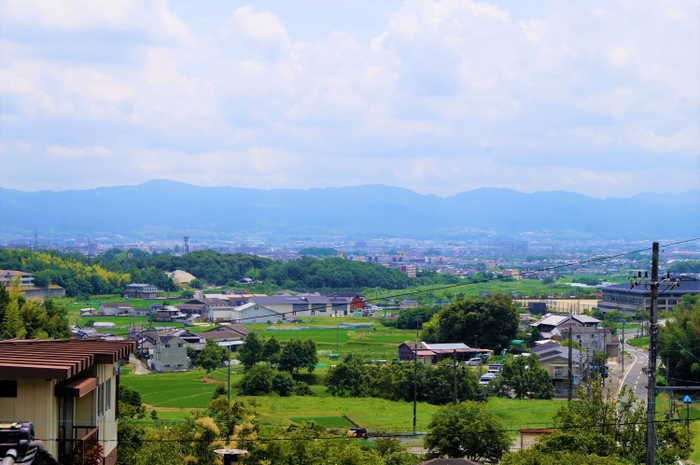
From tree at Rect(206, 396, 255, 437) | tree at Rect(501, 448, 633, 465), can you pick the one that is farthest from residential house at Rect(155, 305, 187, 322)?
tree at Rect(501, 448, 633, 465)

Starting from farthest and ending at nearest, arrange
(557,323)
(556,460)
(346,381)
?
(557,323) → (346,381) → (556,460)

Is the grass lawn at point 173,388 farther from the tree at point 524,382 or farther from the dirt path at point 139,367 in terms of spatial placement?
the tree at point 524,382

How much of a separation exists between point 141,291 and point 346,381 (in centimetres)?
3720

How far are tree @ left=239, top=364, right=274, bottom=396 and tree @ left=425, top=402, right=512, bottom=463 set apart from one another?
8.54 meters

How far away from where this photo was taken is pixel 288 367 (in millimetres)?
24578

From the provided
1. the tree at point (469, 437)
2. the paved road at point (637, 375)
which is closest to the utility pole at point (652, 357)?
the tree at point (469, 437)

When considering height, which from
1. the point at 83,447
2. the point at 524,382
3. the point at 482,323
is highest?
the point at 83,447

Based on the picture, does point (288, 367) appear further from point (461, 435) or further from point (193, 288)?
point (193, 288)

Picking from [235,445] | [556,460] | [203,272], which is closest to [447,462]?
[556,460]

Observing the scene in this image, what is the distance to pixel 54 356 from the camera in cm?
548

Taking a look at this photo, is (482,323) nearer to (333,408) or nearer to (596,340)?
(596,340)

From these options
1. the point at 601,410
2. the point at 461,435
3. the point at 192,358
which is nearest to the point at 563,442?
the point at 601,410

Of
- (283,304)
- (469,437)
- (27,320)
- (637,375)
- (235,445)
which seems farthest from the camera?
(283,304)

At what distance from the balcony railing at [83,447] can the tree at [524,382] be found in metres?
17.6
